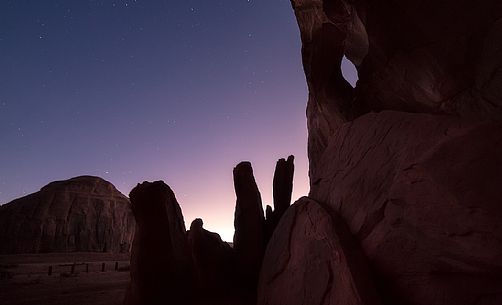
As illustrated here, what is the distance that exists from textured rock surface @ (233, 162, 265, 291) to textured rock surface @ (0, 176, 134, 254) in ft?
175

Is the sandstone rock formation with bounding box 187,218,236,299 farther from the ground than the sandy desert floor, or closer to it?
farther from the ground

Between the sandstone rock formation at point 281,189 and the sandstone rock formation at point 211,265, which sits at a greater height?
the sandstone rock formation at point 281,189

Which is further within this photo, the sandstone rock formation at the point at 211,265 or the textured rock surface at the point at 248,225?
the textured rock surface at the point at 248,225

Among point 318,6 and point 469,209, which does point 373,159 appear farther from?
point 318,6

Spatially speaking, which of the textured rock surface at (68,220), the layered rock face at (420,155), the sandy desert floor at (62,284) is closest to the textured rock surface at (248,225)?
the layered rock face at (420,155)

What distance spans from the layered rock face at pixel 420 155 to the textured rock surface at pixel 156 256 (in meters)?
3.77

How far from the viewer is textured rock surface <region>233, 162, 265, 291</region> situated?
11914mm

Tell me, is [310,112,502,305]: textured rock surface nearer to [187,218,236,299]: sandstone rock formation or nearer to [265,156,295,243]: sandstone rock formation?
[187,218,236,299]: sandstone rock formation

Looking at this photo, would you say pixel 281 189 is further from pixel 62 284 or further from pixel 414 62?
pixel 62 284

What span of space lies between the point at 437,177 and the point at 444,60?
307 inches

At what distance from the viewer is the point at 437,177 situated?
5.32m

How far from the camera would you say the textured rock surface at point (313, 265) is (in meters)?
5.80

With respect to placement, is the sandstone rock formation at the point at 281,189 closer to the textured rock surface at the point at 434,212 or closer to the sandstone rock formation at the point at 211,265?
the sandstone rock formation at the point at 211,265

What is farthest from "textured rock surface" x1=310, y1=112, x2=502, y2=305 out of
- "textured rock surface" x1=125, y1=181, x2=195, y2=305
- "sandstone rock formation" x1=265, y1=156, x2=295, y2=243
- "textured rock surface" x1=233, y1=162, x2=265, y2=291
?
"sandstone rock formation" x1=265, y1=156, x2=295, y2=243
